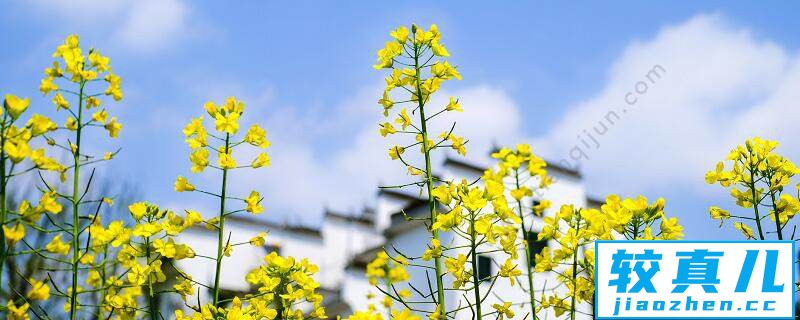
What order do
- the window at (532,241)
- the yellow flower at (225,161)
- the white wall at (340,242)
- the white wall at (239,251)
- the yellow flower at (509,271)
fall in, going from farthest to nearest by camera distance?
the white wall at (239,251) → the white wall at (340,242) → the window at (532,241) → the yellow flower at (225,161) → the yellow flower at (509,271)

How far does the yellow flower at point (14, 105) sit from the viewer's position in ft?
6.06

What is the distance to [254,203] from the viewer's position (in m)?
2.61

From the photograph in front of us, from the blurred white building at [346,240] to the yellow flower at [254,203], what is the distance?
15.1 metres

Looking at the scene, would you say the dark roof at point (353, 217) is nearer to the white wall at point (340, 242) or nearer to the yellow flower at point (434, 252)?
the white wall at point (340, 242)

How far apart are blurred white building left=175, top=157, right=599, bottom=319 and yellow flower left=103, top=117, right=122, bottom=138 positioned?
1536 cm

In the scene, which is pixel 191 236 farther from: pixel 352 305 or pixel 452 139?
pixel 452 139

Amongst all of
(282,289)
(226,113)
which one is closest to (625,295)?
(282,289)

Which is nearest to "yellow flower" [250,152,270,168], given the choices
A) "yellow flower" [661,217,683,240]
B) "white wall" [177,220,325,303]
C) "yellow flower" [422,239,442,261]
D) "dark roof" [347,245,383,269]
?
"yellow flower" [422,239,442,261]

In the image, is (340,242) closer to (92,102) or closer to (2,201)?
(92,102)

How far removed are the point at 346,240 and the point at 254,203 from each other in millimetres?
22804

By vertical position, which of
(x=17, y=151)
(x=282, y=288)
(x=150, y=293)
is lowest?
(x=150, y=293)

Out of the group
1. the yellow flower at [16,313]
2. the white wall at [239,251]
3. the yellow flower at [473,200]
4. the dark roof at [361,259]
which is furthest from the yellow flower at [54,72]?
the white wall at [239,251]

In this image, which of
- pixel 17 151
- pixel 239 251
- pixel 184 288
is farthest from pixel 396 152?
pixel 239 251

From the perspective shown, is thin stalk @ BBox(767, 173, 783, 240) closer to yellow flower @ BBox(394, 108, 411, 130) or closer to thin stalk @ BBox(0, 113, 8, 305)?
yellow flower @ BBox(394, 108, 411, 130)
